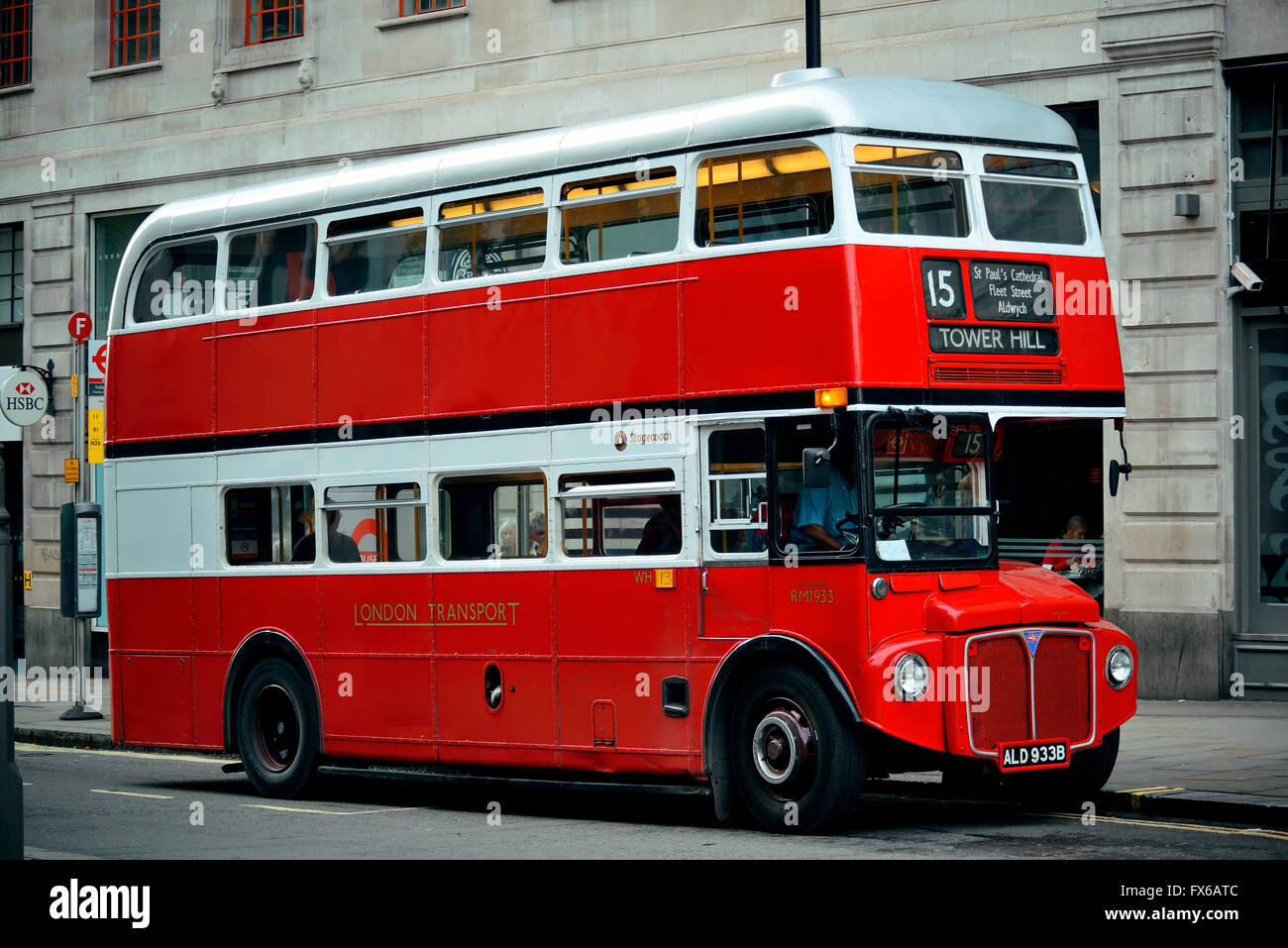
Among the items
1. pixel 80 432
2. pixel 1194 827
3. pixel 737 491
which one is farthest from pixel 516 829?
pixel 80 432

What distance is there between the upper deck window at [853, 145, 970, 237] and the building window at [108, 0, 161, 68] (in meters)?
19.3

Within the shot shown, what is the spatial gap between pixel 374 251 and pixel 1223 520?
29.0 ft

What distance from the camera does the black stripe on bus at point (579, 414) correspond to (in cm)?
1176

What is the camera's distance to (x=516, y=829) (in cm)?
1285

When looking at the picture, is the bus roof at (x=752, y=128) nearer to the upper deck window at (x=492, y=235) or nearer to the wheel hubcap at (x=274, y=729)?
the upper deck window at (x=492, y=235)

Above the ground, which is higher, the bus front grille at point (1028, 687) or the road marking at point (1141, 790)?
the bus front grille at point (1028, 687)

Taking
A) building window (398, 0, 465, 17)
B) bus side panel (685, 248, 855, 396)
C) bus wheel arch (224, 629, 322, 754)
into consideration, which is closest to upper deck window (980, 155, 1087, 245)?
bus side panel (685, 248, 855, 396)

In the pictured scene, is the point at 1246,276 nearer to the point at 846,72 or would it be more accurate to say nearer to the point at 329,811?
the point at 846,72

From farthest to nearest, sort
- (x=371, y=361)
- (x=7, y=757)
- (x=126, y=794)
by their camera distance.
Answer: (x=126, y=794)
(x=371, y=361)
(x=7, y=757)

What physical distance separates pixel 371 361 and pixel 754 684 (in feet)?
13.9

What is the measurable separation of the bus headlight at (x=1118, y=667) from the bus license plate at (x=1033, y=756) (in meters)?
0.57

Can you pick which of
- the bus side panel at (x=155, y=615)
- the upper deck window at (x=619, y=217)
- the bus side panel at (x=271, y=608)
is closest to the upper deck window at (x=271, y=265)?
the bus side panel at (x=271, y=608)
